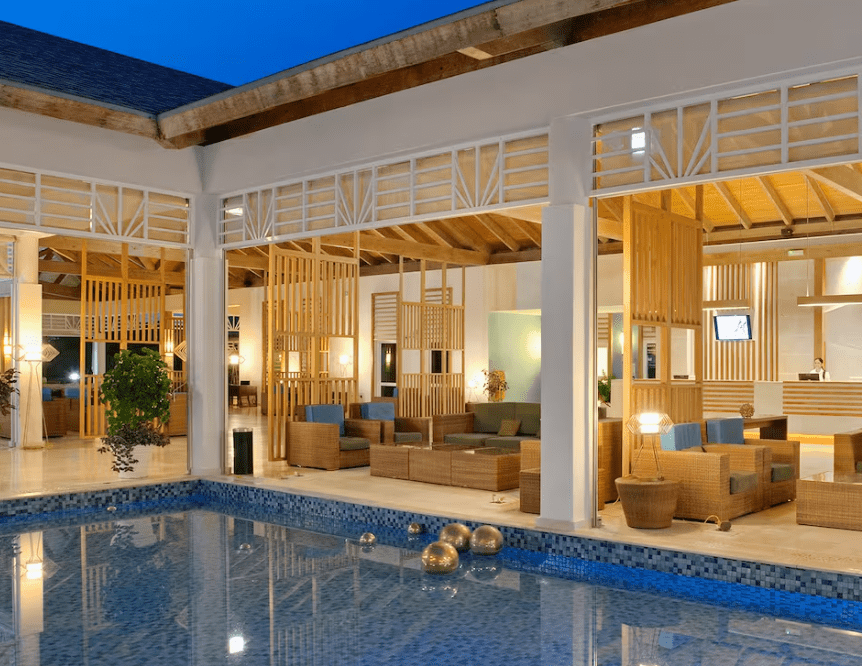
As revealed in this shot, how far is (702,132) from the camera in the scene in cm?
636

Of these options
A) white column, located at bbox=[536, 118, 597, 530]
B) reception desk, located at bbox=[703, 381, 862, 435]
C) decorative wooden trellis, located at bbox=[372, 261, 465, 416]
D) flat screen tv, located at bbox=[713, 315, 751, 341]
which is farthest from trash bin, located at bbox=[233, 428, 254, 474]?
flat screen tv, located at bbox=[713, 315, 751, 341]

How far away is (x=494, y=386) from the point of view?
17141 millimetres

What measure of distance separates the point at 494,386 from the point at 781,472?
897 centimetres

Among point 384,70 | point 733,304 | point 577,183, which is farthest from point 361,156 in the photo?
point 733,304

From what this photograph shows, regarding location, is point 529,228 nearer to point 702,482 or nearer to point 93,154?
point 93,154

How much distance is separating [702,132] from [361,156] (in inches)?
137

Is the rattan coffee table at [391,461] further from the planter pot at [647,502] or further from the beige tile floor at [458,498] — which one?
the planter pot at [647,502]

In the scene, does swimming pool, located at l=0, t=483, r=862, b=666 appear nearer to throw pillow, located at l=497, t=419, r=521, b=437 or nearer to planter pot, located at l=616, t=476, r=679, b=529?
planter pot, located at l=616, t=476, r=679, b=529

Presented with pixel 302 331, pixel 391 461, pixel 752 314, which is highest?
pixel 752 314

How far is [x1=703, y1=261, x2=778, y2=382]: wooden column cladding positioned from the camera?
16141 mm

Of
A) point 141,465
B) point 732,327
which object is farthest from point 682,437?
point 732,327

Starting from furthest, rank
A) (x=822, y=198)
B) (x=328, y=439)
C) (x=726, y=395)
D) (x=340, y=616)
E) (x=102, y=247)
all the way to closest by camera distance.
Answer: (x=102, y=247) < (x=726, y=395) < (x=822, y=198) < (x=328, y=439) < (x=340, y=616)

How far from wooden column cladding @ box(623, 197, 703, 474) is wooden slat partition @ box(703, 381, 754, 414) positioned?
21.3 feet

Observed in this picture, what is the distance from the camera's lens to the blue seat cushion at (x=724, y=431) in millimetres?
8797
